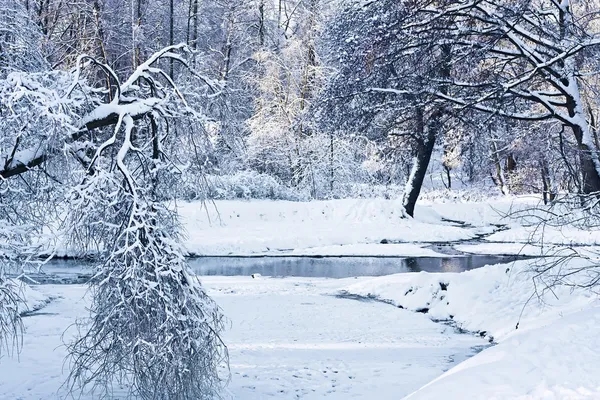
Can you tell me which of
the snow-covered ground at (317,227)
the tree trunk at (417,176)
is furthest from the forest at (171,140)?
the snow-covered ground at (317,227)

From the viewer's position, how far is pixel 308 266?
59.1 feet

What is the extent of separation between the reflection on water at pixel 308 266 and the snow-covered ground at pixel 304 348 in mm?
3272

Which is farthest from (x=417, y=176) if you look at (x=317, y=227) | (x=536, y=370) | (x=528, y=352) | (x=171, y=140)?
(x=536, y=370)

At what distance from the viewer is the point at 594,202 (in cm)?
594

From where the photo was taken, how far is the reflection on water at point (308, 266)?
53.9 ft

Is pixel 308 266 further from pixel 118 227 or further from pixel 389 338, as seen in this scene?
pixel 118 227

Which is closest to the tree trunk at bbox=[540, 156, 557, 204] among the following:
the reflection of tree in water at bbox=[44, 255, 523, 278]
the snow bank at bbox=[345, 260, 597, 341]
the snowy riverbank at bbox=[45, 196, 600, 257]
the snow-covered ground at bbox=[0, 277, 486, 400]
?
the snowy riverbank at bbox=[45, 196, 600, 257]

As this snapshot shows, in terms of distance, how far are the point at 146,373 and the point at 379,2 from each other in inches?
288

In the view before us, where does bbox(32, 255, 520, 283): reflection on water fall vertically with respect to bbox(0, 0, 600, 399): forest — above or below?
below

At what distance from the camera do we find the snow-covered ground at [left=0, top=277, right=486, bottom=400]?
7062mm

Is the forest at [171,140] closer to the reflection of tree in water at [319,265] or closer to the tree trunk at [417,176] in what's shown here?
the reflection of tree in water at [319,265]

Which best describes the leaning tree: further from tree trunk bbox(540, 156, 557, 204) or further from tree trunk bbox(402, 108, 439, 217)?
tree trunk bbox(402, 108, 439, 217)

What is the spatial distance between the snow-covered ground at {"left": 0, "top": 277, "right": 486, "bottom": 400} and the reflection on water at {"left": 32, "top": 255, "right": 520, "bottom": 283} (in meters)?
3.27

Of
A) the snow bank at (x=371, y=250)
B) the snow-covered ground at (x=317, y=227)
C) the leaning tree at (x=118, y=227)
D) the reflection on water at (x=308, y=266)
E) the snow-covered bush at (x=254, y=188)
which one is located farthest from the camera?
the snow-covered bush at (x=254, y=188)
